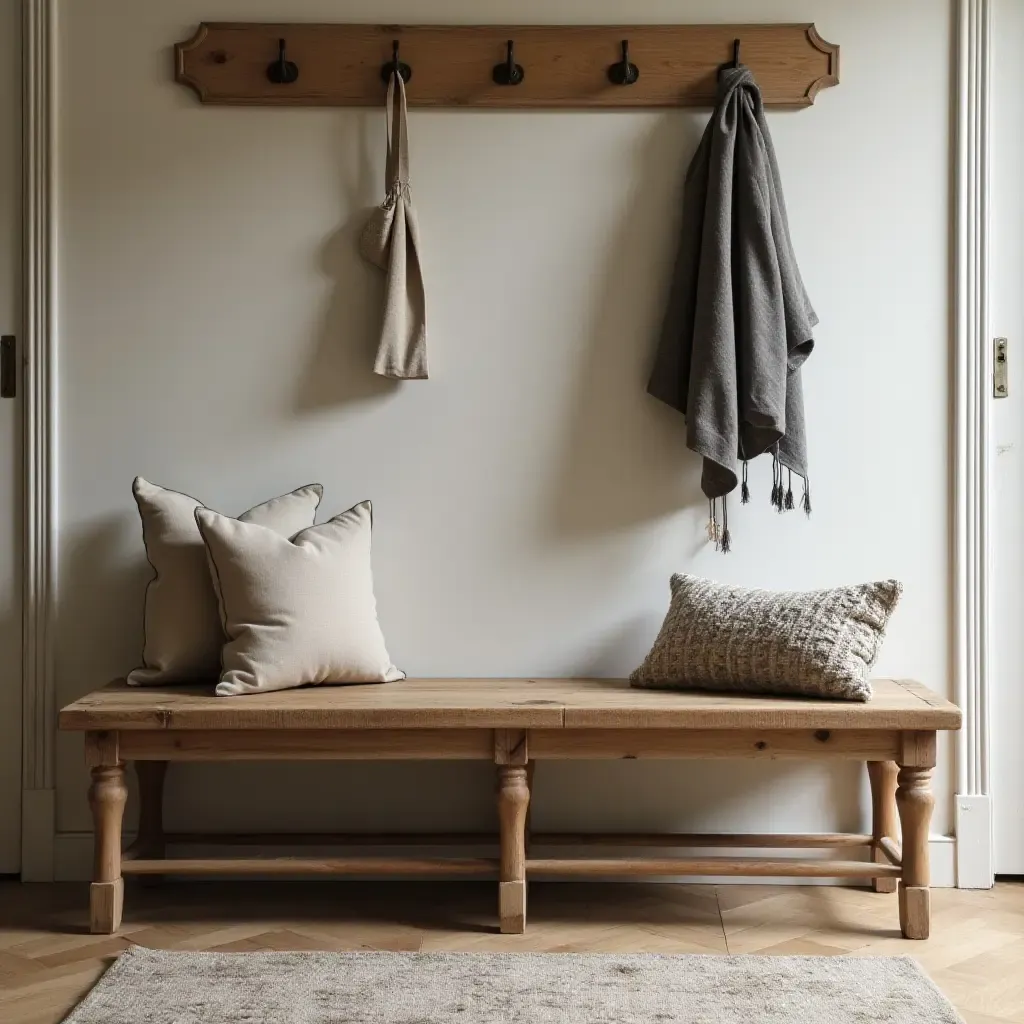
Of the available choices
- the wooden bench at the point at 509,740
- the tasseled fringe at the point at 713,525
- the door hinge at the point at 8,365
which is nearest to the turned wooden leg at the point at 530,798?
the wooden bench at the point at 509,740

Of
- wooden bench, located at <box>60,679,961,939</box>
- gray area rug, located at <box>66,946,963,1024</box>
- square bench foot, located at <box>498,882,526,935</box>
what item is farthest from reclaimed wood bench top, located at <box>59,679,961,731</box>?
gray area rug, located at <box>66,946,963,1024</box>

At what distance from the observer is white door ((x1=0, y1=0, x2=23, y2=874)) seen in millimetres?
2715

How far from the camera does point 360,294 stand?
2.71m

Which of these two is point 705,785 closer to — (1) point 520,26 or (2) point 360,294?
(2) point 360,294

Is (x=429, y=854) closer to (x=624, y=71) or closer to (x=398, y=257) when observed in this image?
(x=398, y=257)

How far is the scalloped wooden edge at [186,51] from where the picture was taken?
266 centimetres

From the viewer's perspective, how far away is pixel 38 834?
2.71 m

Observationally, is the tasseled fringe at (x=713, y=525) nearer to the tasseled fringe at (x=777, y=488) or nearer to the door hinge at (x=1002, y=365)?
the tasseled fringe at (x=777, y=488)

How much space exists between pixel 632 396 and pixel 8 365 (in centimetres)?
150

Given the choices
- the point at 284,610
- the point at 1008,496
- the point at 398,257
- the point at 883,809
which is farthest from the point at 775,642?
the point at 398,257

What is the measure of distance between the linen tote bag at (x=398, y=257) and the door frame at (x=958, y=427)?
31.0 inches

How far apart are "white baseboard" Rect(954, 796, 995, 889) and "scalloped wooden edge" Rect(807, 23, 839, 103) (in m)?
1.71

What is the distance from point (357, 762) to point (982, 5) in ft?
7.63

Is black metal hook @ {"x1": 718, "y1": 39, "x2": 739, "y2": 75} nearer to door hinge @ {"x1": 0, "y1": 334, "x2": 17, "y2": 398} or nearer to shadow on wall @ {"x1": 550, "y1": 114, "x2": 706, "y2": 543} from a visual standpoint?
shadow on wall @ {"x1": 550, "y1": 114, "x2": 706, "y2": 543}
